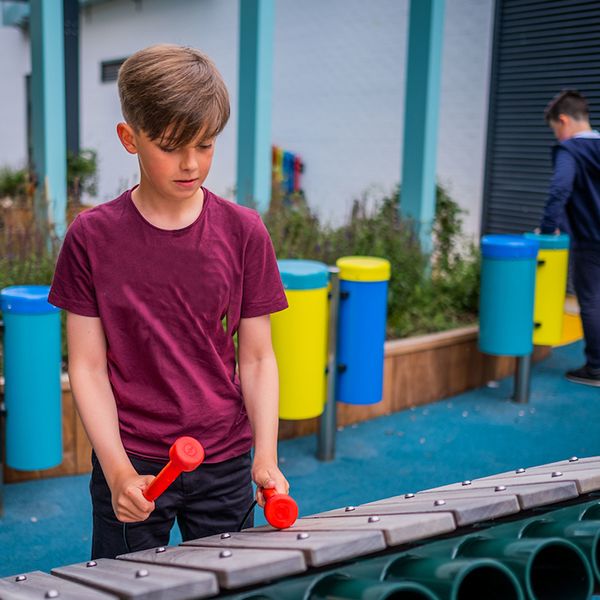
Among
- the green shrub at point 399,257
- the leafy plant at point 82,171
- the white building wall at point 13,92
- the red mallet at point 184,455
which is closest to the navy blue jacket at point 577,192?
the green shrub at point 399,257

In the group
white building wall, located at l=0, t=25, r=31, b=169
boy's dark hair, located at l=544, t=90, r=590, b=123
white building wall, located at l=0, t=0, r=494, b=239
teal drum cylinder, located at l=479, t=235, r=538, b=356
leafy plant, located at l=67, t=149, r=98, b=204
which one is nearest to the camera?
teal drum cylinder, located at l=479, t=235, r=538, b=356

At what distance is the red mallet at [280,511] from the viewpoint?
176 cm

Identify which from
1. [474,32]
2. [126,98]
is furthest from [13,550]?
[474,32]

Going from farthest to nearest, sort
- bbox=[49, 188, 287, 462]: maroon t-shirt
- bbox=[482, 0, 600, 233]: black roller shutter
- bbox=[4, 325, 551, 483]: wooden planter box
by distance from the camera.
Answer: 1. bbox=[482, 0, 600, 233]: black roller shutter
2. bbox=[4, 325, 551, 483]: wooden planter box
3. bbox=[49, 188, 287, 462]: maroon t-shirt

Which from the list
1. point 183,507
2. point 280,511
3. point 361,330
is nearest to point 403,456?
point 361,330

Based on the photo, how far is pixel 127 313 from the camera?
78.7 inches

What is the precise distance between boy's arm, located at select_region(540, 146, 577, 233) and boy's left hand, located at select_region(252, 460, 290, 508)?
15.7 feet

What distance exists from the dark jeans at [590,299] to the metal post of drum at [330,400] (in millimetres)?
2377

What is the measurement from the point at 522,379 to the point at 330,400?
1.80 metres

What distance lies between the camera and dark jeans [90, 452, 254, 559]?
6.91 feet

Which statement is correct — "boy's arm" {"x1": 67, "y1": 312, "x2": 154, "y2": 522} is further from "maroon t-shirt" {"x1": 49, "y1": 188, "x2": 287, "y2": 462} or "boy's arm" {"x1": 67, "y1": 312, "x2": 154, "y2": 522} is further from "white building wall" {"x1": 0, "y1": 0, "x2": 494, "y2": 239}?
"white building wall" {"x1": 0, "y1": 0, "x2": 494, "y2": 239}

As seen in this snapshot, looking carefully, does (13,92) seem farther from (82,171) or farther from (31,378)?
(31,378)

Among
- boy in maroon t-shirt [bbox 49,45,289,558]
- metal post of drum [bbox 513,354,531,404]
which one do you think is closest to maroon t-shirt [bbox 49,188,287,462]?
boy in maroon t-shirt [bbox 49,45,289,558]

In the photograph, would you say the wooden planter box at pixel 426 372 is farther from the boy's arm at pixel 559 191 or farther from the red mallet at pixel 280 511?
the red mallet at pixel 280 511
